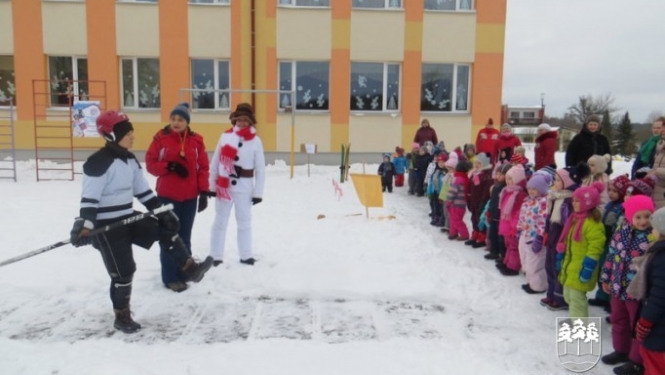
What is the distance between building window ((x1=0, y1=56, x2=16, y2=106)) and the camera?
56.6 feet

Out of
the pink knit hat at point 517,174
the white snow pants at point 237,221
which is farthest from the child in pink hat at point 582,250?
the white snow pants at point 237,221

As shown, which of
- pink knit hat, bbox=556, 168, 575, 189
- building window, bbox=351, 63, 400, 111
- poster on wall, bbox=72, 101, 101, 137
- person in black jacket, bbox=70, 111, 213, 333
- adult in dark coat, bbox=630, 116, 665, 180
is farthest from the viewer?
building window, bbox=351, 63, 400, 111

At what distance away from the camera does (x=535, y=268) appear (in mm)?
5730

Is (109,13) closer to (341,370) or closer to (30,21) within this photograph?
(30,21)

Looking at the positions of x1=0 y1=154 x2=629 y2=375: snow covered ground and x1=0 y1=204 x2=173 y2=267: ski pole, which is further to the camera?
x1=0 y1=204 x2=173 y2=267: ski pole

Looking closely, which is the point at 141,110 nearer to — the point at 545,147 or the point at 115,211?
the point at 545,147

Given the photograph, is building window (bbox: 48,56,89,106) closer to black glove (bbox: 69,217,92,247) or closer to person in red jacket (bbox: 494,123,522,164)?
person in red jacket (bbox: 494,123,522,164)

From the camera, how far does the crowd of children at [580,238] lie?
3771 mm

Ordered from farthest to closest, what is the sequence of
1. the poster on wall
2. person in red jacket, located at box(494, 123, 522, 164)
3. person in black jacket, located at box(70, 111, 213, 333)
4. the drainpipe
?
the drainpipe < the poster on wall < person in red jacket, located at box(494, 123, 522, 164) < person in black jacket, located at box(70, 111, 213, 333)

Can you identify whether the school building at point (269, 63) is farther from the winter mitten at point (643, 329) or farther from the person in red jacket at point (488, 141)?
the winter mitten at point (643, 329)

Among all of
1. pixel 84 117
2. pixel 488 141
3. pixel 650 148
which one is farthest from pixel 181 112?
pixel 84 117

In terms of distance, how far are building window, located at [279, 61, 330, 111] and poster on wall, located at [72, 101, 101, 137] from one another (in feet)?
19.3

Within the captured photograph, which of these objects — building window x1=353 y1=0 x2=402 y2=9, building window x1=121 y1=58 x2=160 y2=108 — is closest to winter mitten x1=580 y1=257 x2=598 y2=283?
building window x1=353 y1=0 x2=402 y2=9

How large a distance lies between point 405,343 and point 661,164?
4.14m
